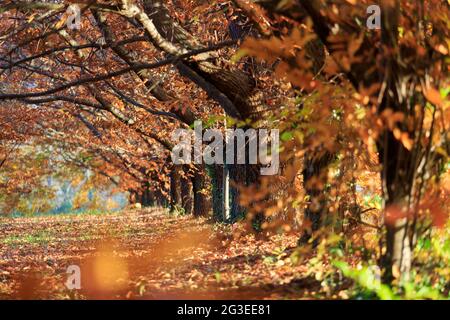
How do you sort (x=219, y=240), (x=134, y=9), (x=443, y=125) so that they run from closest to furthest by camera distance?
(x=443, y=125), (x=134, y=9), (x=219, y=240)

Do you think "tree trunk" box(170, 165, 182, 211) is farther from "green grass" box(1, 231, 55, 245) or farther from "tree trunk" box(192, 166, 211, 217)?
"green grass" box(1, 231, 55, 245)

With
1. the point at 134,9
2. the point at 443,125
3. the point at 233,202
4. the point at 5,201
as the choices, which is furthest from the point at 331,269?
the point at 5,201

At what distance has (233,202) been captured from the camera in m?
21.5

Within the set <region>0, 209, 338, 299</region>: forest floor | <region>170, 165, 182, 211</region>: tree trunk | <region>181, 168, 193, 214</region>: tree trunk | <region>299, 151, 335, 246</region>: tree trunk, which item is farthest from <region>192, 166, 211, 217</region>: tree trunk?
<region>299, 151, 335, 246</region>: tree trunk

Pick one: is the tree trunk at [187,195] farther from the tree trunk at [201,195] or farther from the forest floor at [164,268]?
the forest floor at [164,268]

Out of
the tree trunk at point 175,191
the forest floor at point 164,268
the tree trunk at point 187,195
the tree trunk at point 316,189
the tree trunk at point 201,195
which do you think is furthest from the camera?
the tree trunk at point 175,191

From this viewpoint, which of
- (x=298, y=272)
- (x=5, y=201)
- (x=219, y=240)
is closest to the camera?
(x=298, y=272)

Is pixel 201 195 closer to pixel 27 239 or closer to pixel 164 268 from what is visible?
pixel 27 239

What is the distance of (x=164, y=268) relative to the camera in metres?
12.8

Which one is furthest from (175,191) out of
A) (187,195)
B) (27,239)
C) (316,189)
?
(316,189)

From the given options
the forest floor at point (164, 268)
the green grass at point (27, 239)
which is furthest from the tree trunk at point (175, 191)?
the forest floor at point (164, 268)

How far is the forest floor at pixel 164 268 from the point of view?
31.0ft

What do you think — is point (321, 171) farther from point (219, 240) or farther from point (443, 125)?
point (219, 240)

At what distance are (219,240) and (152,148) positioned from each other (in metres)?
16.6
